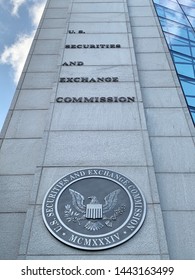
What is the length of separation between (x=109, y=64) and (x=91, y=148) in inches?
196

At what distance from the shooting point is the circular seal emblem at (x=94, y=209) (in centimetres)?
791

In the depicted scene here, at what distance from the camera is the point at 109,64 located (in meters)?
13.9

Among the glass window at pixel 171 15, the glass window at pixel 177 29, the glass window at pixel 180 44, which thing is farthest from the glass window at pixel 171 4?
the glass window at pixel 180 44

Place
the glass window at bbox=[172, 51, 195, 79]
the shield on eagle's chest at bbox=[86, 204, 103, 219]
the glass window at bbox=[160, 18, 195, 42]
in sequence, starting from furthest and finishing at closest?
1. the glass window at bbox=[160, 18, 195, 42]
2. the glass window at bbox=[172, 51, 195, 79]
3. the shield on eagle's chest at bbox=[86, 204, 103, 219]

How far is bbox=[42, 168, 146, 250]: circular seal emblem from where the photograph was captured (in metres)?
7.91

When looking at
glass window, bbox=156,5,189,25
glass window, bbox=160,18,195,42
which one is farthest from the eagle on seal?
glass window, bbox=156,5,189,25

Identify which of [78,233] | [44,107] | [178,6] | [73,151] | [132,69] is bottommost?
[78,233]

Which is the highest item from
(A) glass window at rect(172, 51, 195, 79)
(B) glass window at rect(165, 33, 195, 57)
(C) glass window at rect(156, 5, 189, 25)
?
(C) glass window at rect(156, 5, 189, 25)

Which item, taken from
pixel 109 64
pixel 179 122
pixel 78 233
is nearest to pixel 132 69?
pixel 109 64

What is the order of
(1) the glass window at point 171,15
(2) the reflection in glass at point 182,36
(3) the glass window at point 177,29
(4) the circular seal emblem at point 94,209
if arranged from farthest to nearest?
(1) the glass window at point 171,15 → (3) the glass window at point 177,29 → (2) the reflection in glass at point 182,36 → (4) the circular seal emblem at point 94,209

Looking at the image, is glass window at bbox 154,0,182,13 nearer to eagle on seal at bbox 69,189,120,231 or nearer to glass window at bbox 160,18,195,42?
glass window at bbox 160,18,195,42

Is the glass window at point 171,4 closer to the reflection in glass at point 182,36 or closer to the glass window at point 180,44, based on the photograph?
the reflection in glass at point 182,36
